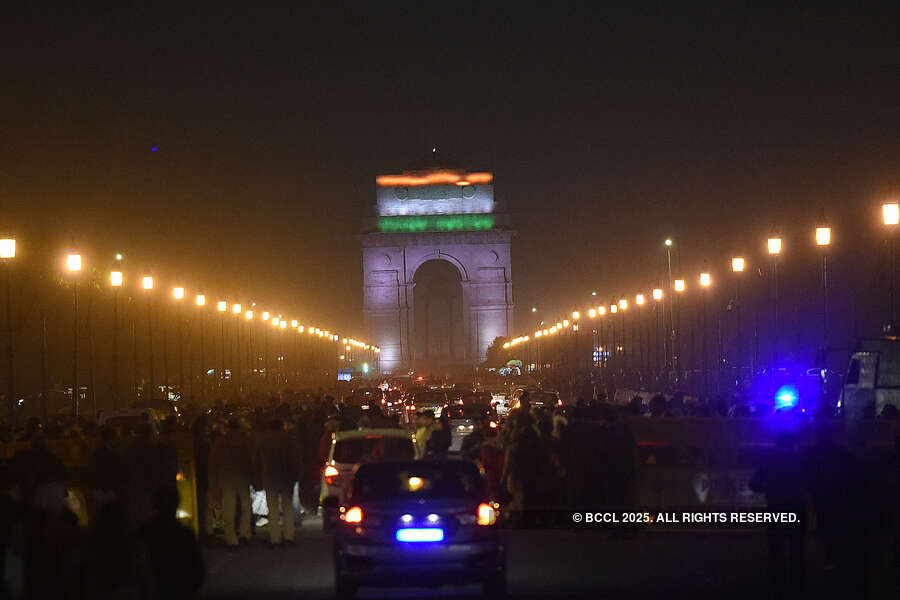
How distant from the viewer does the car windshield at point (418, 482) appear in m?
14.9

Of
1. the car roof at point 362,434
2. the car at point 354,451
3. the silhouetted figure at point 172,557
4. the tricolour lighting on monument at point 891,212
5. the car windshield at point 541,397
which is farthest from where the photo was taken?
the car windshield at point 541,397

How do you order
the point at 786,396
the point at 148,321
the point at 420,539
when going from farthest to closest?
the point at 148,321, the point at 786,396, the point at 420,539

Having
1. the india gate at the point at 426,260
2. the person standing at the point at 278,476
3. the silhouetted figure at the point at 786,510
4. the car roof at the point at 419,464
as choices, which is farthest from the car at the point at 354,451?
the india gate at the point at 426,260

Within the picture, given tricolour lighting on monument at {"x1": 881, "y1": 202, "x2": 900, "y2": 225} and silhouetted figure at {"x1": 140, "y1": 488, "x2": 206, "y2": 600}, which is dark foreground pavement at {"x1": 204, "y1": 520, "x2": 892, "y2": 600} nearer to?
silhouetted figure at {"x1": 140, "y1": 488, "x2": 206, "y2": 600}

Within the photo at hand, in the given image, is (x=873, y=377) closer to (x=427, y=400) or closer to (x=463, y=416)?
(x=463, y=416)

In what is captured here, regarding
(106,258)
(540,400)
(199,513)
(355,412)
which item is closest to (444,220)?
(106,258)

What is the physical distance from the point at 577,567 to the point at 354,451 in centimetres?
523

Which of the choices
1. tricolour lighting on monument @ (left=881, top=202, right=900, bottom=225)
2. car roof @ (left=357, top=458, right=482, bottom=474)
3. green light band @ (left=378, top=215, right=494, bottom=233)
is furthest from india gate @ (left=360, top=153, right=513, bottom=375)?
car roof @ (left=357, top=458, right=482, bottom=474)

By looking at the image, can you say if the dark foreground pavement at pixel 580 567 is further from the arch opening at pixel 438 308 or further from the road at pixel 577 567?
the arch opening at pixel 438 308

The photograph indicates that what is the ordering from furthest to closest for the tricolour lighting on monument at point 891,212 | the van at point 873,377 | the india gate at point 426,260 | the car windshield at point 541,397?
the india gate at point 426,260 < the car windshield at point 541,397 < the tricolour lighting on monument at point 891,212 < the van at point 873,377

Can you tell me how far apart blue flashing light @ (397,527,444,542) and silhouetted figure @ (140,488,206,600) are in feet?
13.6

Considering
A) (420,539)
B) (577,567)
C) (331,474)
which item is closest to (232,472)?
(331,474)

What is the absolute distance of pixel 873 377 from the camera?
106ft

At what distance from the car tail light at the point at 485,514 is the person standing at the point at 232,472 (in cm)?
680
